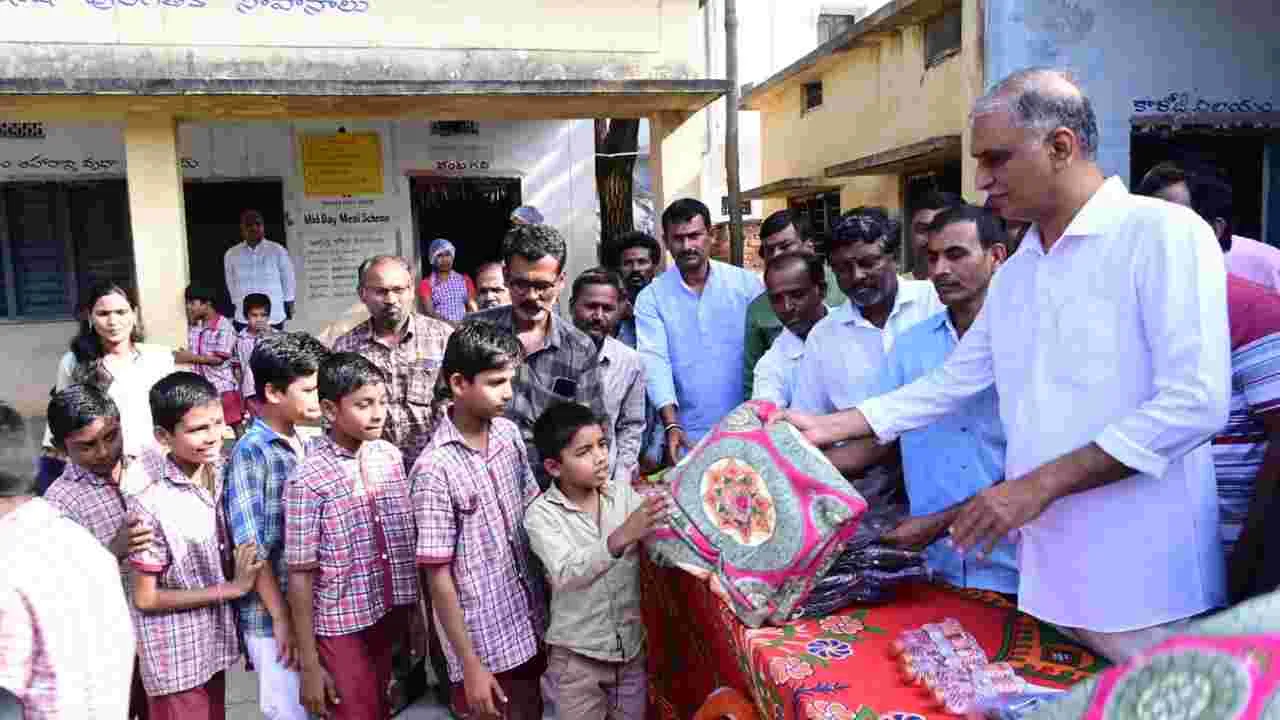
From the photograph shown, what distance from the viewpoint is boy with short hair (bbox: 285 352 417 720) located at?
2768mm

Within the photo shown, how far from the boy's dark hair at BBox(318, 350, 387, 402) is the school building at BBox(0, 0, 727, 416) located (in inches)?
212

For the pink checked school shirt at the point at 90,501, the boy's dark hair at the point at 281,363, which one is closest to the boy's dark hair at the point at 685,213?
the boy's dark hair at the point at 281,363

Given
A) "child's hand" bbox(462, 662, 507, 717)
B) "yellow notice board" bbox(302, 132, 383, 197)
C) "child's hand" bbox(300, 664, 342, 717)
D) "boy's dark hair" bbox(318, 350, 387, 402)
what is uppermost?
"yellow notice board" bbox(302, 132, 383, 197)

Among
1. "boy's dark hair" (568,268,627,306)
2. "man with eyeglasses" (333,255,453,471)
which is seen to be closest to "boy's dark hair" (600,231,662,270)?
"boy's dark hair" (568,268,627,306)

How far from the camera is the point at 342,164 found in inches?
405

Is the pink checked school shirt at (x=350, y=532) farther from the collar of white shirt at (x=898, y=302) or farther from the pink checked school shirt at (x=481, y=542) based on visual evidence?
the collar of white shirt at (x=898, y=302)

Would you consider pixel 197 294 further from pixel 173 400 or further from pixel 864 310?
pixel 864 310

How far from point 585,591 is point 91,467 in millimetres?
1580

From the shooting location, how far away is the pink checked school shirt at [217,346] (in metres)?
6.78

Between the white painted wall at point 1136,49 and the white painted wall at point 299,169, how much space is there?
4666mm

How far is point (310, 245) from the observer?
10203 mm

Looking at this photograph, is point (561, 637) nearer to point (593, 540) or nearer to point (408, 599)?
point (593, 540)

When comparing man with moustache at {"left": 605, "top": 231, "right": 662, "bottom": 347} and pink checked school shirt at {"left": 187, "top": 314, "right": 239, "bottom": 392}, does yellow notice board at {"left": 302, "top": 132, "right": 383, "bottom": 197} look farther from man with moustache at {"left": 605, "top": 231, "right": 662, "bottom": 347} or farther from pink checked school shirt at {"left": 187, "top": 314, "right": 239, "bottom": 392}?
man with moustache at {"left": 605, "top": 231, "right": 662, "bottom": 347}

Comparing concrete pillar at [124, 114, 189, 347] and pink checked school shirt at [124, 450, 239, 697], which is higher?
concrete pillar at [124, 114, 189, 347]
